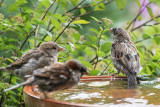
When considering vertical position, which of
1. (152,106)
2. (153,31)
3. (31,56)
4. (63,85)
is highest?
(153,31)

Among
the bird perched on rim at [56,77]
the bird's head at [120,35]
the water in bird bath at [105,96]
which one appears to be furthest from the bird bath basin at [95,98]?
the bird's head at [120,35]

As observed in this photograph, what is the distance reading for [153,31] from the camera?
18.0 feet

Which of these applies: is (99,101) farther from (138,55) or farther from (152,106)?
(138,55)

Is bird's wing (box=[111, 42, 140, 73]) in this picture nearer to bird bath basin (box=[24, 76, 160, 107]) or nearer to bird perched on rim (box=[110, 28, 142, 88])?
bird perched on rim (box=[110, 28, 142, 88])

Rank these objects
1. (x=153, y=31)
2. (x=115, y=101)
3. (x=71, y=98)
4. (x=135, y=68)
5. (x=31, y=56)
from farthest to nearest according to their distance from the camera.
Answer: (x=153, y=31) → (x=135, y=68) → (x=31, y=56) → (x=71, y=98) → (x=115, y=101)

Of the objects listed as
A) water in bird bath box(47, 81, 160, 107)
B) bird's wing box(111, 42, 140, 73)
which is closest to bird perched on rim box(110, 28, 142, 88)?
bird's wing box(111, 42, 140, 73)

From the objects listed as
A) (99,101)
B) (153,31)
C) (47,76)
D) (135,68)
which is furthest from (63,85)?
(153,31)

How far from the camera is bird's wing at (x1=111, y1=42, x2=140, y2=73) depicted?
13.5 ft

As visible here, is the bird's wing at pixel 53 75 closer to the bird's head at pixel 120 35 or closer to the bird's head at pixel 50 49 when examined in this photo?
the bird's head at pixel 50 49

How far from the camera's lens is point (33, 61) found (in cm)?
338

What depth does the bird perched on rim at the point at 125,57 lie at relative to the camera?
398cm

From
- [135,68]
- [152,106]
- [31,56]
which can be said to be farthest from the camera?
[135,68]

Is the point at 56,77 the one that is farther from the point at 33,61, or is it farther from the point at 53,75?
the point at 33,61

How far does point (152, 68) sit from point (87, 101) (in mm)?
2013
